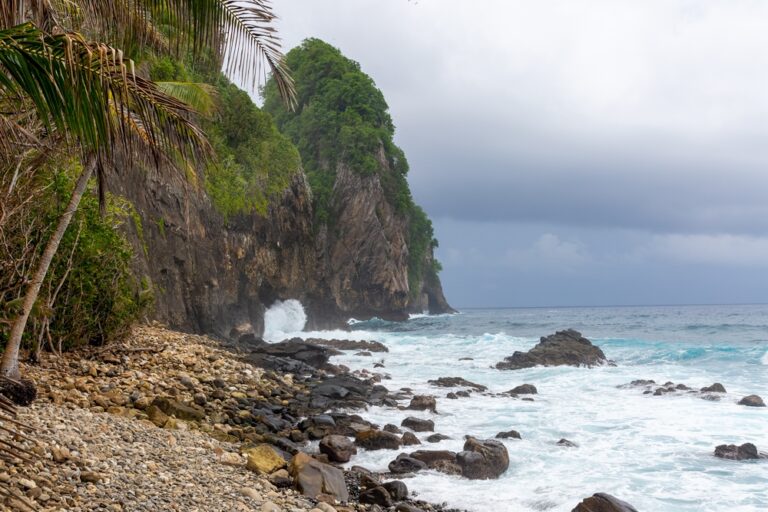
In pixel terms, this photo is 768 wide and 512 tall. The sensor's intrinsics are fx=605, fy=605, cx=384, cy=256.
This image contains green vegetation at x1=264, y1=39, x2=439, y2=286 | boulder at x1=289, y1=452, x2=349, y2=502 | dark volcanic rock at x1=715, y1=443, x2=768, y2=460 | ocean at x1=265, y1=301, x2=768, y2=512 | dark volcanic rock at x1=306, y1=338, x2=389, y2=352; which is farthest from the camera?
green vegetation at x1=264, y1=39, x2=439, y2=286

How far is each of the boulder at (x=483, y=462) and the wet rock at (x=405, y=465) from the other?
2.05ft

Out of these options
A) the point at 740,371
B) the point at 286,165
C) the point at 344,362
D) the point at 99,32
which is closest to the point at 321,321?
the point at 286,165

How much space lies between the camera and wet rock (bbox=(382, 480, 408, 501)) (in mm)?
8031

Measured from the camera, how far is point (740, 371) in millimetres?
24516

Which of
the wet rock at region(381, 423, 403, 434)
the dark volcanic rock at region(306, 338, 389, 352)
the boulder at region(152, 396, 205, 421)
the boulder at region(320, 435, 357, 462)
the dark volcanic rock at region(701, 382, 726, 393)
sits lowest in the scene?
the dark volcanic rock at region(306, 338, 389, 352)

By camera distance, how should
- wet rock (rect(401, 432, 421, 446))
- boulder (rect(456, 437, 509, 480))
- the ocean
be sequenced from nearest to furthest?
the ocean < boulder (rect(456, 437, 509, 480)) < wet rock (rect(401, 432, 421, 446))

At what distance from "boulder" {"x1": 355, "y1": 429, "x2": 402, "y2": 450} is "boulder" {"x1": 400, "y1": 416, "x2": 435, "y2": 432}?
4.89 feet

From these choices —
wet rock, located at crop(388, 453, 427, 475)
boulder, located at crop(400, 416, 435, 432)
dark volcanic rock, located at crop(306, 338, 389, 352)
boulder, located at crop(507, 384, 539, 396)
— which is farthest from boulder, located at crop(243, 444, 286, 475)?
dark volcanic rock, located at crop(306, 338, 389, 352)

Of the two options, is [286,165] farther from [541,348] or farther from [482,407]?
[482,407]

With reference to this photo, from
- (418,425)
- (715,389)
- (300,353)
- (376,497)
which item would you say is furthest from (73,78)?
(715,389)

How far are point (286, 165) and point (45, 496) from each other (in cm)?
2977

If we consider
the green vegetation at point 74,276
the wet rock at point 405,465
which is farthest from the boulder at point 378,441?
the green vegetation at point 74,276

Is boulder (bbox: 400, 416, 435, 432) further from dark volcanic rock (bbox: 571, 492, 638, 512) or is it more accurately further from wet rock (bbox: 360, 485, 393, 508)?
dark volcanic rock (bbox: 571, 492, 638, 512)

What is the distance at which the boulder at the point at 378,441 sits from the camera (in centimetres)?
1052
